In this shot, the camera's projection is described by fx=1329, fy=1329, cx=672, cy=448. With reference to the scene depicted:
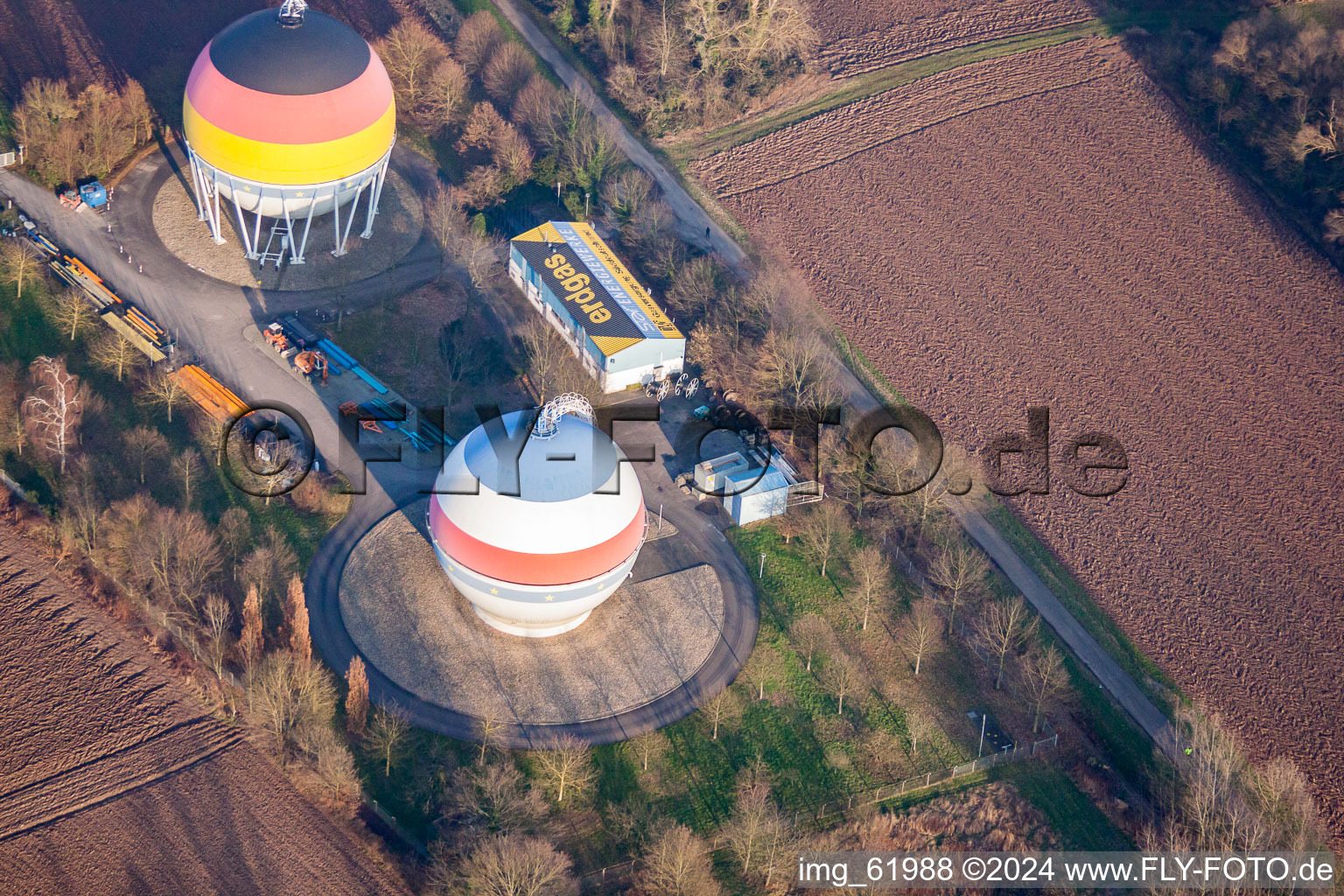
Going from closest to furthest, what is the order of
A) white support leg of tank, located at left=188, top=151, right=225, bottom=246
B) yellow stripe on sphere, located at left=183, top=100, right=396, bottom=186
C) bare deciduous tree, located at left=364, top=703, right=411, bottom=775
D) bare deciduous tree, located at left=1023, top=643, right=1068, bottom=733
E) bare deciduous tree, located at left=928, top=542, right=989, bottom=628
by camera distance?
bare deciduous tree, located at left=364, top=703, right=411, bottom=775, bare deciduous tree, located at left=1023, top=643, right=1068, bottom=733, bare deciduous tree, located at left=928, top=542, right=989, bottom=628, yellow stripe on sphere, located at left=183, top=100, right=396, bottom=186, white support leg of tank, located at left=188, top=151, right=225, bottom=246

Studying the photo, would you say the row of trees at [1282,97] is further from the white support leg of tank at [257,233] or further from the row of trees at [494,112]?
the white support leg of tank at [257,233]

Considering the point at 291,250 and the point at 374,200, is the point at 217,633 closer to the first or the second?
the point at 291,250

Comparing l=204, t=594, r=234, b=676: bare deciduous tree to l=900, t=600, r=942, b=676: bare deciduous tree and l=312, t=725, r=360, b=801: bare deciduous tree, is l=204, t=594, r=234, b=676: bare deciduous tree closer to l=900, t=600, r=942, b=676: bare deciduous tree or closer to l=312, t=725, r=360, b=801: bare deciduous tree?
l=312, t=725, r=360, b=801: bare deciduous tree

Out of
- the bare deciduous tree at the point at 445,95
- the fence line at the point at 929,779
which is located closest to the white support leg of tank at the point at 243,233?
the bare deciduous tree at the point at 445,95

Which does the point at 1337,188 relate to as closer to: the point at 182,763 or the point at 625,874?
the point at 625,874

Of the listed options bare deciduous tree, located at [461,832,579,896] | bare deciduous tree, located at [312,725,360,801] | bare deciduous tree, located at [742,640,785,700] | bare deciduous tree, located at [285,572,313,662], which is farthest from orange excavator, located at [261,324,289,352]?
bare deciduous tree, located at [461,832,579,896]

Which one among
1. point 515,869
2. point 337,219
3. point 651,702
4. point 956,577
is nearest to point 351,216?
point 337,219
